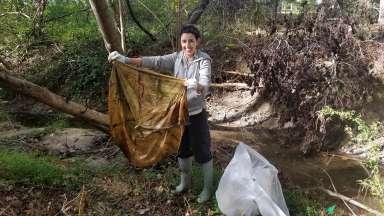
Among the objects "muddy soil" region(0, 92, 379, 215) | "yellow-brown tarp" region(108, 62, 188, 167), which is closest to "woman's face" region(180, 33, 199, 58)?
"yellow-brown tarp" region(108, 62, 188, 167)

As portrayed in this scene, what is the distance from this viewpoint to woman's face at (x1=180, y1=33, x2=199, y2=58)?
3.71 m

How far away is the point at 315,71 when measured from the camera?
5934mm

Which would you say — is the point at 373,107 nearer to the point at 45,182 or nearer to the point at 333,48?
the point at 333,48

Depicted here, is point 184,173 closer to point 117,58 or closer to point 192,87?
point 192,87

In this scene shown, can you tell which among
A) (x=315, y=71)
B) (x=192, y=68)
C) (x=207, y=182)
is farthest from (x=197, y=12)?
(x=207, y=182)

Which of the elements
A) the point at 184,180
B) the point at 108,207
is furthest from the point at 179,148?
the point at 108,207

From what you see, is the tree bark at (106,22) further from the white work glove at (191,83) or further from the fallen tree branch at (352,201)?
the fallen tree branch at (352,201)

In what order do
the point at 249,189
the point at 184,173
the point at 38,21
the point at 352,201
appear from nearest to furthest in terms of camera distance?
1. the point at 249,189
2. the point at 184,173
3. the point at 352,201
4. the point at 38,21

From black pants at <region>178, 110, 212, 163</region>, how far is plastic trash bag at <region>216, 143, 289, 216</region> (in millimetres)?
310

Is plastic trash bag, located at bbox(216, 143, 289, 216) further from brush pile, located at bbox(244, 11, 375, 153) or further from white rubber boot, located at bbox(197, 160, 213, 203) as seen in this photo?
brush pile, located at bbox(244, 11, 375, 153)

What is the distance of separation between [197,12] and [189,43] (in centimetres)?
510

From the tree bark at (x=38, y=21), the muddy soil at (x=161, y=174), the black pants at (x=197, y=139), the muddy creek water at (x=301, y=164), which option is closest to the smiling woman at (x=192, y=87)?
the black pants at (x=197, y=139)

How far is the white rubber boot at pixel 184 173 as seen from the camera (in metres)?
4.22

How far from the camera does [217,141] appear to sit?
20.4ft
